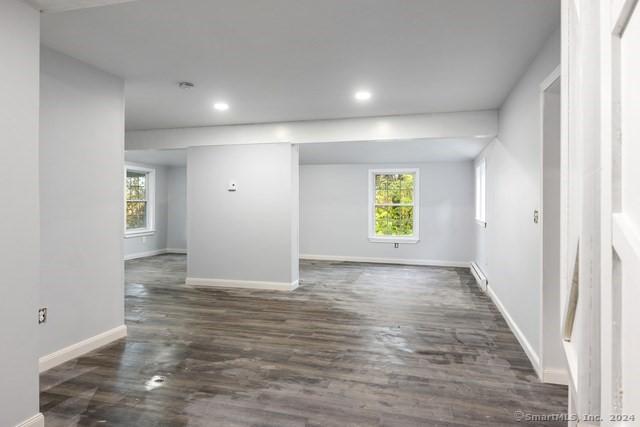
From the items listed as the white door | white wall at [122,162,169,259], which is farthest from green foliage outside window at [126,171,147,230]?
the white door

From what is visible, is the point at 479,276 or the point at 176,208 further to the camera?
the point at 176,208

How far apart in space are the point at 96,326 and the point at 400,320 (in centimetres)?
297

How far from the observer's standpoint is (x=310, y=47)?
2.82 metres

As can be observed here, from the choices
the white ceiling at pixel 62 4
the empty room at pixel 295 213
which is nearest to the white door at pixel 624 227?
the empty room at pixel 295 213

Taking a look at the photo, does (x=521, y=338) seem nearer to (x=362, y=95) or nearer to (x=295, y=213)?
(x=362, y=95)

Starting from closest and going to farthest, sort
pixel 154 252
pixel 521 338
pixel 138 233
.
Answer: pixel 521 338
pixel 138 233
pixel 154 252

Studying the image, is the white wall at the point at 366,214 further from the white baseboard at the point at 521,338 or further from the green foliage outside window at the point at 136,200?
the green foliage outside window at the point at 136,200

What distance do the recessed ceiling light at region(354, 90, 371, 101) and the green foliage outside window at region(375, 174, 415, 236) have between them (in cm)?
430

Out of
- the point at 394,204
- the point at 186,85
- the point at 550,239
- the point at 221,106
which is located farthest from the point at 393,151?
the point at 550,239

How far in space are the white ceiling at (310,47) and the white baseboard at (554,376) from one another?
2.34m

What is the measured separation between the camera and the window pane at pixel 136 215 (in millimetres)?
8664

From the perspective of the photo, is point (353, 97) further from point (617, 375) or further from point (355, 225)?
point (355, 225)

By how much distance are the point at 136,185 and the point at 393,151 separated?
612 cm

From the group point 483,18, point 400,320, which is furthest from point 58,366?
point 483,18
